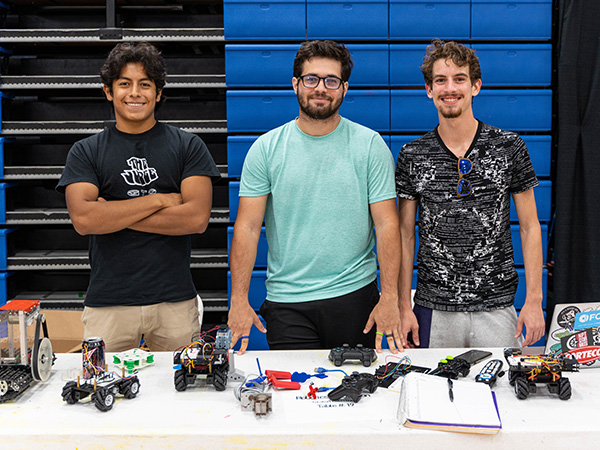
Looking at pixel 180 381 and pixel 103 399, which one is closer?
pixel 103 399

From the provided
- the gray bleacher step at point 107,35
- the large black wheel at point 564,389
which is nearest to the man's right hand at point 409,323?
the large black wheel at point 564,389

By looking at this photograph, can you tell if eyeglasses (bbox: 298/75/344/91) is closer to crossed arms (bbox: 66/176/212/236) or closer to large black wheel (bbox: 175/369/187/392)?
crossed arms (bbox: 66/176/212/236)

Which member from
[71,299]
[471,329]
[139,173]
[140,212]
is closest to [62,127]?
[71,299]

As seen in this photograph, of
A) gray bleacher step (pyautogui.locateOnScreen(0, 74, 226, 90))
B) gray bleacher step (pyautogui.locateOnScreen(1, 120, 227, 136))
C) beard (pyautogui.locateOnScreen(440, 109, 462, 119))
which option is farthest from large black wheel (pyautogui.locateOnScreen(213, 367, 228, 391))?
gray bleacher step (pyautogui.locateOnScreen(0, 74, 226, 90))

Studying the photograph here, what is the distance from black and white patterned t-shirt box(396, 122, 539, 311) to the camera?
1.69m

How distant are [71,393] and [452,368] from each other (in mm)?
936

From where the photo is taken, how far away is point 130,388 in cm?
129

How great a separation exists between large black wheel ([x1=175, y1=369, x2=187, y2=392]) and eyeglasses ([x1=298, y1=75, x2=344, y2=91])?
0.92m

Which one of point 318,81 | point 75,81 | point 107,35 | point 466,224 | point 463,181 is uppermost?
point 107,35

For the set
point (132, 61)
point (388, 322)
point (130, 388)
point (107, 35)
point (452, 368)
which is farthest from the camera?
point (107, 35)

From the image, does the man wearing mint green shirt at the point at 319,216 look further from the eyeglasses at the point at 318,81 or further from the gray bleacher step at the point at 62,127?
the gray bleacher step at the point at 62,127

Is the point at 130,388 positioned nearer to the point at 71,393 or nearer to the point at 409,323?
the point at 71,393

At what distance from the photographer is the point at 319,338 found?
5.80ft

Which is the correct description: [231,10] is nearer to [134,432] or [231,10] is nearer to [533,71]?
[533,71]
